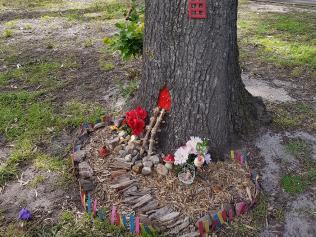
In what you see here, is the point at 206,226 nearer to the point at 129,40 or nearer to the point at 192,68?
the point at 192,68

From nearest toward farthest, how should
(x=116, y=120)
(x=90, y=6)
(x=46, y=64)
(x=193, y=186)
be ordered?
(x=193, y=186)
(x=116, y=120)
(x=46, y=64)
(x=90, y=6)

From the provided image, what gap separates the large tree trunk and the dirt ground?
64 centimetres

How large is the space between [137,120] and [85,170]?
0.59 metres

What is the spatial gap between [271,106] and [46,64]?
3240 millimetres

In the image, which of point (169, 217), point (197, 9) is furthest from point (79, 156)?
point (197, 9)

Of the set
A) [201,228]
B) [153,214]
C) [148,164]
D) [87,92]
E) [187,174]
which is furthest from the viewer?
[87,92]

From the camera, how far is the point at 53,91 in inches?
194

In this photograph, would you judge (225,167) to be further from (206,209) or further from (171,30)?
(171,30)

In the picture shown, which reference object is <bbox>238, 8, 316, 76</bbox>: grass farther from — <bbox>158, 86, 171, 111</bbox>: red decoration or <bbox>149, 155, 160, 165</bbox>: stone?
<bbox>149, 155, 160, 165</bbox>: stone

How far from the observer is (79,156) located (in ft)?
11.1

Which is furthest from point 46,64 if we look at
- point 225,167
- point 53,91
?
point 225,167

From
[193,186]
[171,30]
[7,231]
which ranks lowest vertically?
[7,231]

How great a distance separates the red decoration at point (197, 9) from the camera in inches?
113

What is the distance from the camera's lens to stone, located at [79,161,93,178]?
318cm
